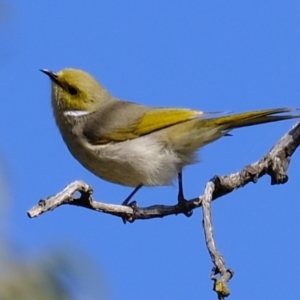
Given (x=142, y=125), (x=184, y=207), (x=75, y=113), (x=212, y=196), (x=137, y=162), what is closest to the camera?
(x=212, y=196)

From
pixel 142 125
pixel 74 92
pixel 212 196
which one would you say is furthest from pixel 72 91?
pixel 212 196

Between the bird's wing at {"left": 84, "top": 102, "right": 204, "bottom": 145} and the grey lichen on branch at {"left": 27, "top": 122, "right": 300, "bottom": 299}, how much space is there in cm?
121

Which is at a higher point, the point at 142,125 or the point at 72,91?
the point at 72,91

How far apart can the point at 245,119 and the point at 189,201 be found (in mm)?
772

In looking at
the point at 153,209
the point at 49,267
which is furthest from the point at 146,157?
the point at 49,267

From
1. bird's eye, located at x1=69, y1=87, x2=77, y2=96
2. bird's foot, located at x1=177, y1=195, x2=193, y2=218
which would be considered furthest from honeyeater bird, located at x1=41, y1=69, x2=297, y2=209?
bird's foot, located at x1=177, y1=195, x2=193, y2=218

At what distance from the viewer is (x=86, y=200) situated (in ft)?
10.3

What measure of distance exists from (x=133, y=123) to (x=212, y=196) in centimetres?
A: 233

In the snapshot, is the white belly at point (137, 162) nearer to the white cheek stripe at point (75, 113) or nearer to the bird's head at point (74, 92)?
the white cheek stripe at point (75, 113)

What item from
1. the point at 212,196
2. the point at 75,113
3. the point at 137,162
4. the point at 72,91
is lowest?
the point at 212,196

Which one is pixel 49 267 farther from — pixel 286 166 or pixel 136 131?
pixel 136 131

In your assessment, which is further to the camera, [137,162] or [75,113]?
[75,113]

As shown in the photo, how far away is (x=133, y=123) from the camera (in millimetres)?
5445

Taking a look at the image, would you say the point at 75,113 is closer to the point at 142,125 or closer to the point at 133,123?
the point at 133,123
